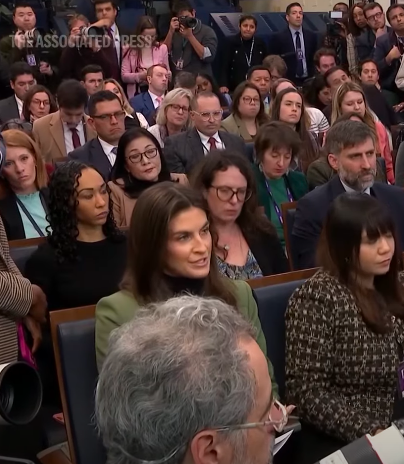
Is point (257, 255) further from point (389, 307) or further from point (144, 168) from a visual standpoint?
point (144, 168)

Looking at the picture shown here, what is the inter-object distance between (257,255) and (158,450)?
1.62 m

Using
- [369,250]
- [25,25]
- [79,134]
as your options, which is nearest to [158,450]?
[369,250]

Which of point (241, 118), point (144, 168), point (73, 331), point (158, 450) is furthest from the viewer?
point (241, 118)

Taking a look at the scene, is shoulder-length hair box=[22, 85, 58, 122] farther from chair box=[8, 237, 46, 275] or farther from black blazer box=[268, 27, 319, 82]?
black blazer box=[268, 27, 319, 82]

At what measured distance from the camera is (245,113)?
489 cm

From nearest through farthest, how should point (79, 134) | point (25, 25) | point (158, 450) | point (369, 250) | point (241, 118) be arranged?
point (158, 450) → point (369, 250) → point (79, 134) → point (241, 118) → point (25, 25)

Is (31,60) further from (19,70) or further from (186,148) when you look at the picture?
(186,148)

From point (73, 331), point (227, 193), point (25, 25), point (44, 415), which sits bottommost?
point (44, 415)

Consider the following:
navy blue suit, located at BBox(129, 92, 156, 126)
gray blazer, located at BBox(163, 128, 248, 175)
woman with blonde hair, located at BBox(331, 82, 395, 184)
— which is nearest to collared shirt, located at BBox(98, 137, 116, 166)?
gray blazer, located at BBox(163, 128, 248, 175)

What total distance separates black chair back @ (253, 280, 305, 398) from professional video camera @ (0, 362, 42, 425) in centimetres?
82

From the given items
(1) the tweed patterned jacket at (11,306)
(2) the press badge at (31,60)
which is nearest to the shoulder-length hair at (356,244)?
(1) the tweed patterned jacket at (11,306)

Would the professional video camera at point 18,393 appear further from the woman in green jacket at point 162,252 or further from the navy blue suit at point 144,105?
the navy blue suit at point 144,105

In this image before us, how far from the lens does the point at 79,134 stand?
4.61 m

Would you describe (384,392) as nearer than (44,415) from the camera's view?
Yes
